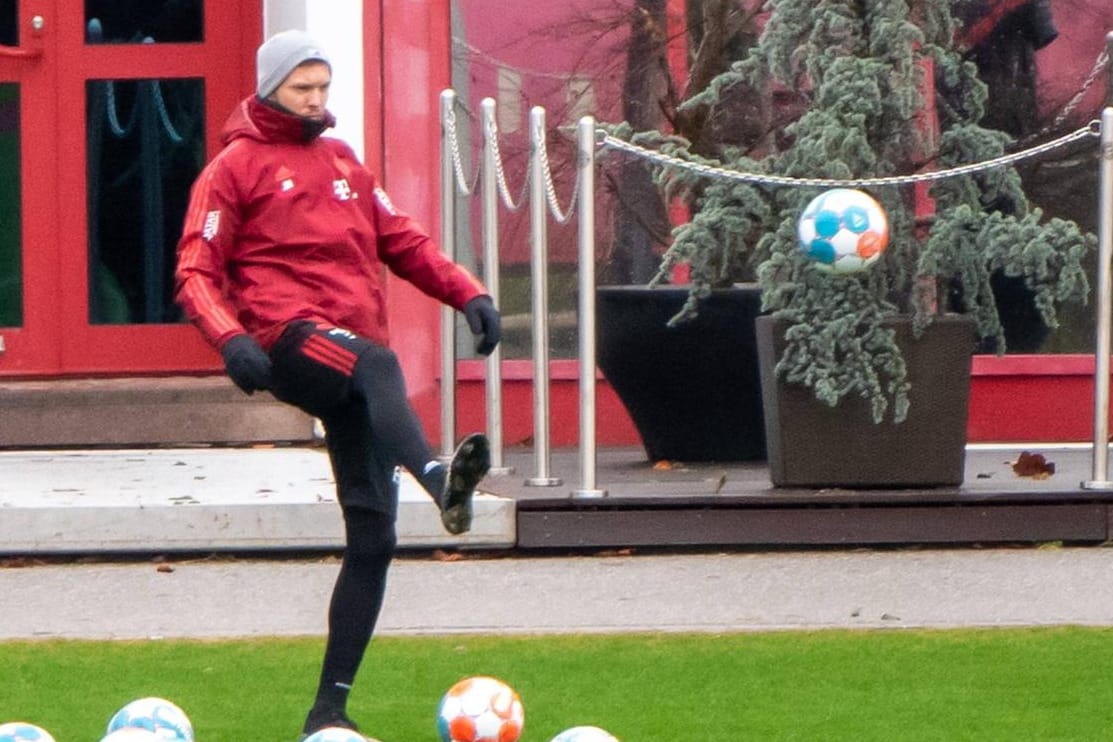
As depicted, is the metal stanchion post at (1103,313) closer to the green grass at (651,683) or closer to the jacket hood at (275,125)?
the green grass at (651,683)

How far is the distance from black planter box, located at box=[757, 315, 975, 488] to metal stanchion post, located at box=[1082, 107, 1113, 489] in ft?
1.51

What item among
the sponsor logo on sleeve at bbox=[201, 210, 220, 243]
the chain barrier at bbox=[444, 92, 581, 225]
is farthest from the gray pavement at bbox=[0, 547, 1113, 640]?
the sponsor logo on sleeve at bbox=[201, 210, 220, 243]

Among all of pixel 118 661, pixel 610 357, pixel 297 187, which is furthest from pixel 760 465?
pixel 297 187

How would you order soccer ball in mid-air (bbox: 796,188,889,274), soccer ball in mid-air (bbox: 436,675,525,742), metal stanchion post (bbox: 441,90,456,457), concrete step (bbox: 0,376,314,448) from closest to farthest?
soccer ball in mid-air (bbox: 436,675,525,742)
soccer ball in mid-air (bbox: 796,188,889,274)
metal stanchion post (bbox: 441,90,456,457)
concrete step (bbox: 0,376,314,448)

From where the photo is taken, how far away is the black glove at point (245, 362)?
529 cm

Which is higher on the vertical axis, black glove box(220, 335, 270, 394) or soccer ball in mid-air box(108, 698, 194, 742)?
black glove box(220, 335, 270, 394)

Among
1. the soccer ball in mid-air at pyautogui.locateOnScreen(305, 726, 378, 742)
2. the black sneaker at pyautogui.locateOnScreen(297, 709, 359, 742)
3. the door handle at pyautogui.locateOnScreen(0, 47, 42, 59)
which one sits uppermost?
the door handle at pyautogui.locateOnScreen(0, 47, 42, 59)

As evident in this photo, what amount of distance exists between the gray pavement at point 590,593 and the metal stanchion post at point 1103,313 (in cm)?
37

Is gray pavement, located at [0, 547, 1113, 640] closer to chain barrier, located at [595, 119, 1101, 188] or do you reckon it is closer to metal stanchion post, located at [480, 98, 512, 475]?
metal stanchion post, located at [480, 98, 512, 475]

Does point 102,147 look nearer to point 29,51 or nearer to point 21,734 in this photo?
point 29,51

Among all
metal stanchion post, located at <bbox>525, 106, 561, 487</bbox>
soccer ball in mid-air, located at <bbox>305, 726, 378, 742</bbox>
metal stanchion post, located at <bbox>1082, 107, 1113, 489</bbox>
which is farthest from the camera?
metal stanchion post, located at <bbox>525, 106, 561, 487</bbox>

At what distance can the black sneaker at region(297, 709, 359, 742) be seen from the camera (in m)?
5.61

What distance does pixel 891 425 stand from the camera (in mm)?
8680

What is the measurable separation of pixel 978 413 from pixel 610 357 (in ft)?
6.91
